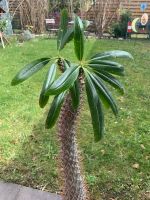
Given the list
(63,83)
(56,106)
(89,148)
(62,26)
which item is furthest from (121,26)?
(63,83)

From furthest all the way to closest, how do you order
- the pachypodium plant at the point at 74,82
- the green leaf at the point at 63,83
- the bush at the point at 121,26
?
the bush at the point at 121,26 → the pachypodium plant at the point at 74,82 → the green leaf at the point at 63,83

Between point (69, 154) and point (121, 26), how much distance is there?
9.32m

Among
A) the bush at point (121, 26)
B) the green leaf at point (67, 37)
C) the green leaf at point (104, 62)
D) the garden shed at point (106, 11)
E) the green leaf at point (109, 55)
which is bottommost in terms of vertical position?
the bush at point (121, 26)

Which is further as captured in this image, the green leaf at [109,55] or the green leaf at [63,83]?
the green leaf at [109,55]

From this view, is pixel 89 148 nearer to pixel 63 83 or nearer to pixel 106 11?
pixel 63 83

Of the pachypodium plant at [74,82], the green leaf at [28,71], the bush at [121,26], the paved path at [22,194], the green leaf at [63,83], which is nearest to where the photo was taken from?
the green leaf at [63,83]

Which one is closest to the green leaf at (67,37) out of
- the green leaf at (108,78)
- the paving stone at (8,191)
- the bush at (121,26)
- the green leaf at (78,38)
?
the green leaf at (78,38)

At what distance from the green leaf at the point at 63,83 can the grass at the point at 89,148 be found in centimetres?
135

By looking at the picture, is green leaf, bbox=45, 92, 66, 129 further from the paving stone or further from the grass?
the paving stone

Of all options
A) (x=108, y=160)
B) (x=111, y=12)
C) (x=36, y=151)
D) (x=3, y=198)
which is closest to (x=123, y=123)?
(x=108, y=160)

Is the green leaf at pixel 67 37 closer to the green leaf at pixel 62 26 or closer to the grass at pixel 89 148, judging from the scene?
the green leaf at pixel 62 26

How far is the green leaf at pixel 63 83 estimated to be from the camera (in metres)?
1.19

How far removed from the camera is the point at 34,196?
2363 millimetres

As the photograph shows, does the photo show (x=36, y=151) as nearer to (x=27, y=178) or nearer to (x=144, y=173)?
(x=27, y=178)
